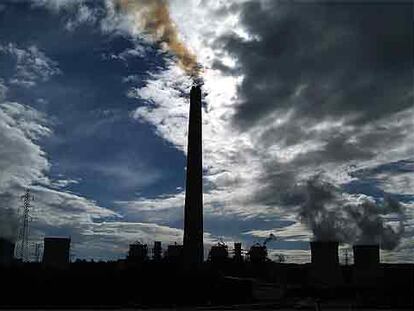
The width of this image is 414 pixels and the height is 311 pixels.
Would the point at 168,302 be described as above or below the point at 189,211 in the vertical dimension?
below

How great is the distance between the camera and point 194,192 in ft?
209

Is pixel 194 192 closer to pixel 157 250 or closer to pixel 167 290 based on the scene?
pixel 167 290

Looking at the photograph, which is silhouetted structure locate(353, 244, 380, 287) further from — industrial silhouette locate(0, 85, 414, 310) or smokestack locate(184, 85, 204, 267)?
smokestack locate(184, 85, 204, 267)

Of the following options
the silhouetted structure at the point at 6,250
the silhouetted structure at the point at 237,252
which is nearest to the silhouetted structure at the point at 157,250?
the silhouetted structure at the point at 237,252

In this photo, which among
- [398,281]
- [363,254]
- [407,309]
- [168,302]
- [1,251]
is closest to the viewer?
[407,309]

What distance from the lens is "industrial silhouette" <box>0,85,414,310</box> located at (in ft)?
155

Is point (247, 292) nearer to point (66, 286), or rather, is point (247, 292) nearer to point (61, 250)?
point (66, 286)

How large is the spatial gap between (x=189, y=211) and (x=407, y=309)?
30.3m

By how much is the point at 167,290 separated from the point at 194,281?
12.0 feet

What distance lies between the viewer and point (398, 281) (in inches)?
1690

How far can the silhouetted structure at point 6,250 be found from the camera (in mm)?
72750

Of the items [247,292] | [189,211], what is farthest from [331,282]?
[189,211]

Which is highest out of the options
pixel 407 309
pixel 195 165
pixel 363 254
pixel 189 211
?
pixel 195 165

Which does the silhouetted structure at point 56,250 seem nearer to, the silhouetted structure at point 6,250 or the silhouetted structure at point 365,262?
the silhouetted structure at point 6,250
